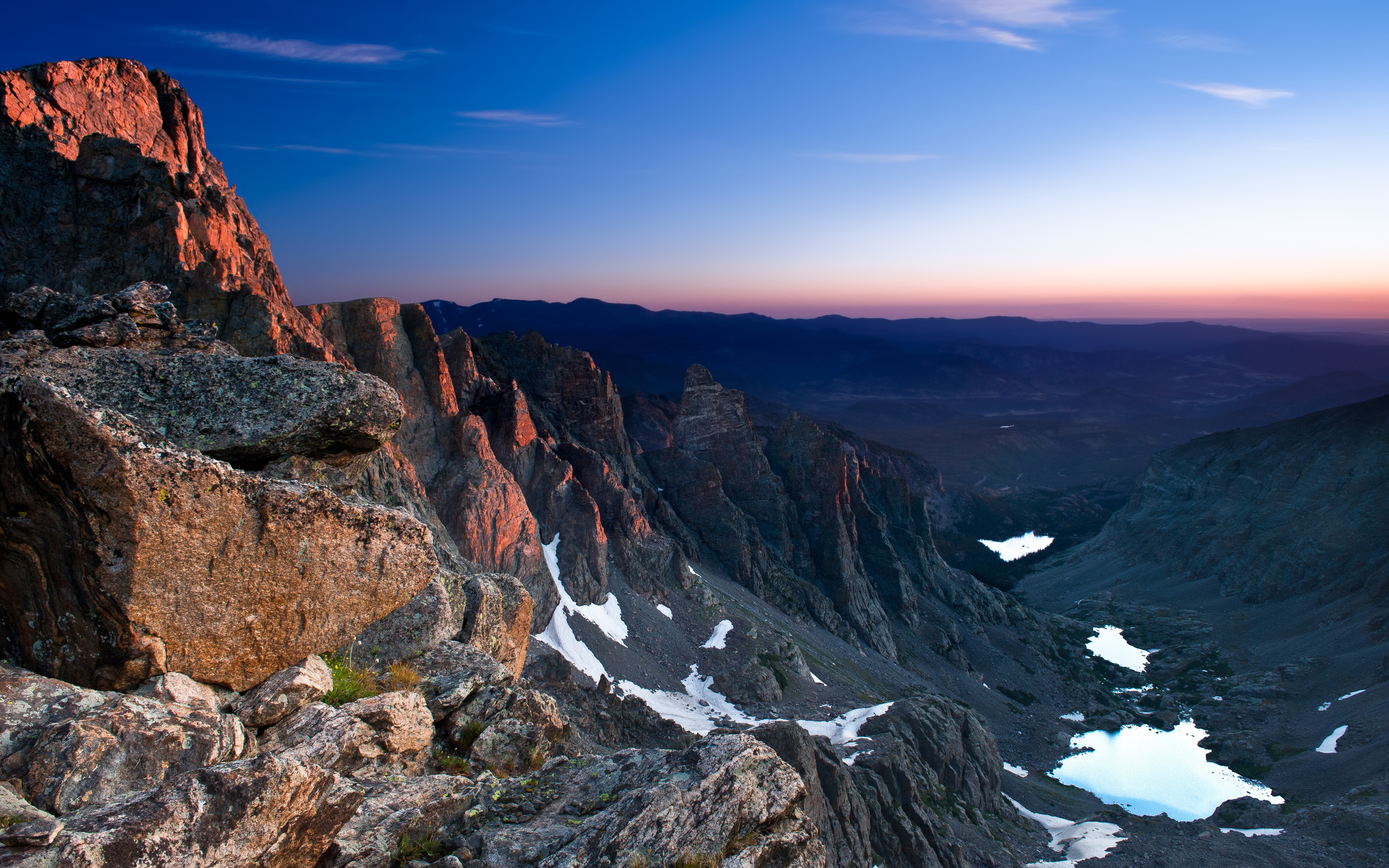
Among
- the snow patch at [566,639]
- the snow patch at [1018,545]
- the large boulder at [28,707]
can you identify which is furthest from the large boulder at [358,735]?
the snow patch at [1018,545]

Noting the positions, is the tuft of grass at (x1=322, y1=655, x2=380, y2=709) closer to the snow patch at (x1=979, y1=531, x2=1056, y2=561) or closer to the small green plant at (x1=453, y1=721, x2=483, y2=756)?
the small green plant at (x1=453, y1=721, x2=483, y2=756)

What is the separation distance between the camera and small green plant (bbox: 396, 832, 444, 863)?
8.70 meters

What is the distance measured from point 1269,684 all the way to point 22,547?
4875 inches

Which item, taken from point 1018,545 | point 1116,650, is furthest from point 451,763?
point 1018,545

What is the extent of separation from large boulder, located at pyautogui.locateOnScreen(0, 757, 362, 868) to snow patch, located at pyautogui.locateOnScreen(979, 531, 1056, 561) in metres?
190

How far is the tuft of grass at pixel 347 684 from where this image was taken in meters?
11.0

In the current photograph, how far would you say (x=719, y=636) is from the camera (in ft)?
225

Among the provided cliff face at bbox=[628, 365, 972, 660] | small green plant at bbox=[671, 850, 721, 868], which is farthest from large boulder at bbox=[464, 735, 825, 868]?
cliff face at bbox=[628, 365, 972, 660]

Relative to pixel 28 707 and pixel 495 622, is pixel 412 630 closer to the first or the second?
pixel 495 622

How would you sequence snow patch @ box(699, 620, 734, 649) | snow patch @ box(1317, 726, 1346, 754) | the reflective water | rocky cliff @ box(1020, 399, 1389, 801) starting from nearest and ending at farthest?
snow patch @ box(699, 620, 734, 649) → the reflective water → snow patch @ box(1317, 726, 1346, 754) → rocky cliff @ box(1020, 399, 1389, 801)

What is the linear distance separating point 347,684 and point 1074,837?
67.6 m

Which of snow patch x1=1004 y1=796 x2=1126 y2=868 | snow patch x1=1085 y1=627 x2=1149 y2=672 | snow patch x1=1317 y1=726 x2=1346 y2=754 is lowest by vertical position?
snow patch x1=1085 y1=627 x2=1149 y2=672

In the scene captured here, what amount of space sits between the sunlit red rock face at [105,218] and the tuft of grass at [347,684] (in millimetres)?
25038

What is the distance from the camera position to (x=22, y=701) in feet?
25.9
